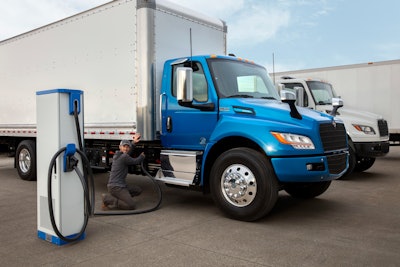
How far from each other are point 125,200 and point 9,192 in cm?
325

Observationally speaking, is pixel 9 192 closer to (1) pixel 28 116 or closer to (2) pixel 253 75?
(1) pixel 28 116

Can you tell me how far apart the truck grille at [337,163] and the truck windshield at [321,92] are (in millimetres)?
4829

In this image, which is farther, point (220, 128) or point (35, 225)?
point (220, 128)

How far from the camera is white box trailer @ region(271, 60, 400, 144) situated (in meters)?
13.0

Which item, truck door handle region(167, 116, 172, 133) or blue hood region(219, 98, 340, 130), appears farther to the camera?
truck door handle region(167, 116, 172, 133)

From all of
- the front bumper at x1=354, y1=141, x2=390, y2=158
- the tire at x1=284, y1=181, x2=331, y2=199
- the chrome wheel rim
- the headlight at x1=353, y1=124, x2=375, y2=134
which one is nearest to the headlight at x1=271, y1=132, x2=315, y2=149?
the chrome wheel rim

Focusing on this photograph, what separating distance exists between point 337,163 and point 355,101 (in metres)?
8.52

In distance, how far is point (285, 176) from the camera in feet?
16.9

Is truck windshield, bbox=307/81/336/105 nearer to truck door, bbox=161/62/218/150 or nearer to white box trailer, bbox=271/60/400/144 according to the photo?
white box trailer, bbox=271/60/400/144

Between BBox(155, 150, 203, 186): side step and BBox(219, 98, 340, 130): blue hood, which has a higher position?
BBox(219, 98, 340, 130): blue hood

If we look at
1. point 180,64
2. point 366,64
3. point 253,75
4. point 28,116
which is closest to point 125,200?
point 180,64

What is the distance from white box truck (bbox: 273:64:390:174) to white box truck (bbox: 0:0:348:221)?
2.04m

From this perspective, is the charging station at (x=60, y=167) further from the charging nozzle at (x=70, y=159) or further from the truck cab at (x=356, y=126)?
the truck cab at (x=356, y=126)

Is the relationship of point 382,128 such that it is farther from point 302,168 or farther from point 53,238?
point 53,238
